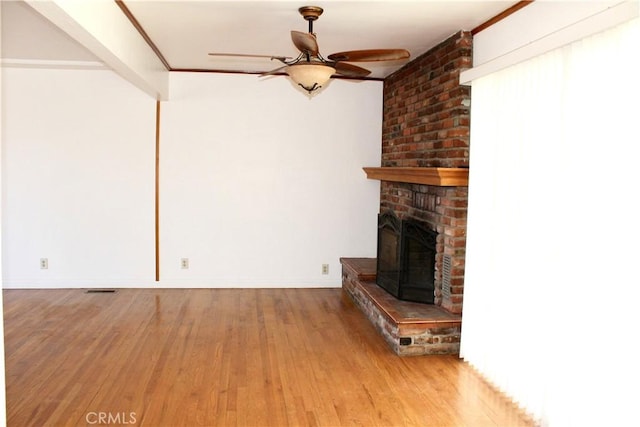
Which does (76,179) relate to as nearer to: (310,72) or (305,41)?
(310,72)

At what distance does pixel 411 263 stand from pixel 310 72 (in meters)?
2.00

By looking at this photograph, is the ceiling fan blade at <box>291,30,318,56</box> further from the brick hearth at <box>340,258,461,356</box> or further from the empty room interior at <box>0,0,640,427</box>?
the brick hearth at <box>340,258,461,356</box>

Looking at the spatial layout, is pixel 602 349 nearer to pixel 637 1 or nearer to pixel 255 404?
pixel 637 1

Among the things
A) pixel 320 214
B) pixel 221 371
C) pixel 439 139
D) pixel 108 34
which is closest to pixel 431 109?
pixel 439 139

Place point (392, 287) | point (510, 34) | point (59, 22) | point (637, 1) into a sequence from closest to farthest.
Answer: point (637, 1)
point (59, 22)
point (510, 34)
point (392, 287)

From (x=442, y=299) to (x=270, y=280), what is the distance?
96.5 inches

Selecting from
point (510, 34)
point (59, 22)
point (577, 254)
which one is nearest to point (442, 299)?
point (577, 254)

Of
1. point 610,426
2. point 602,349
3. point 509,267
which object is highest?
point 509,267

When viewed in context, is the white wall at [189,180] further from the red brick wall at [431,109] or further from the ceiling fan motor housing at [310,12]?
the ceiling fan motor housing at [310,12]

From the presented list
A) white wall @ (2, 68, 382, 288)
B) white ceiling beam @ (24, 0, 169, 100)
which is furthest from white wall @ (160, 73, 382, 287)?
white ceiling beam @ (24, 0, 169, 100)

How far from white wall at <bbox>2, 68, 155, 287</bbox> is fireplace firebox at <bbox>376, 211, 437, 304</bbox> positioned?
2747 millimetres

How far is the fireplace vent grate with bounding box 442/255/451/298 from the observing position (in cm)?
417

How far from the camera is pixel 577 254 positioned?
2721 mm

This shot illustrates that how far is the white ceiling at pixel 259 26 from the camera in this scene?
352 centimetres
